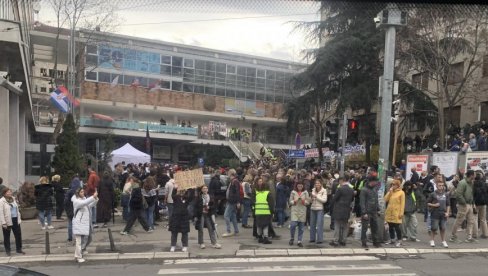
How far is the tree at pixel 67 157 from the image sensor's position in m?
19.5

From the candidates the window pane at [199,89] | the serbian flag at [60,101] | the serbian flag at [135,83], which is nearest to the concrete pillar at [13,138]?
the serbian flag at [60,101]

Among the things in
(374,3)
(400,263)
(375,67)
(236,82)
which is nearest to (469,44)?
(375,67)

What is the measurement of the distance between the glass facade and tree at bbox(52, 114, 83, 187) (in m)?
25.3

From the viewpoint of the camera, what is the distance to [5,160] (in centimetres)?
1778

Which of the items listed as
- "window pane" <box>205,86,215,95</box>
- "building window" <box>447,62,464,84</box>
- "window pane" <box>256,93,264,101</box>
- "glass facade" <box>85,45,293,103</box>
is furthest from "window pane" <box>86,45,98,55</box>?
"building window" <box>447,62,464,84</box>

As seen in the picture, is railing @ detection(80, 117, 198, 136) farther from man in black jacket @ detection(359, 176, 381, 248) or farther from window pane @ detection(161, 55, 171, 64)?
man in black jacket @ detection(359, 176, 381, 248)

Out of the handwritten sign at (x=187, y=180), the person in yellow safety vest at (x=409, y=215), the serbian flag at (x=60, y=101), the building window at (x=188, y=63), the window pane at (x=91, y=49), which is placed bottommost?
the person in yellow safety vest at (x=409, y=215)

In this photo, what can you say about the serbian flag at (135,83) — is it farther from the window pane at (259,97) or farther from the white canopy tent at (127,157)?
the white canopy tent at (127,157)

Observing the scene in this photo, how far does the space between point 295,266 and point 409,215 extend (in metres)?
4.36

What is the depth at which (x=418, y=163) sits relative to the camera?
2056cm

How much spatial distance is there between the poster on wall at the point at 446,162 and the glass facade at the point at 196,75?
31.3 meters

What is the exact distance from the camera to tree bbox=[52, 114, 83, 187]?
1955 cm

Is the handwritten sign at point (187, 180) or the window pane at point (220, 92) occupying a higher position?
the window pane at point (220, 92)

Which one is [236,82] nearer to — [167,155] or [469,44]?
[167,155]
